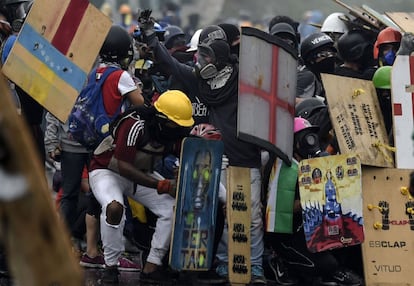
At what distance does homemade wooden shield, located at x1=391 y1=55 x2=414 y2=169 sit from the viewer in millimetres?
8266

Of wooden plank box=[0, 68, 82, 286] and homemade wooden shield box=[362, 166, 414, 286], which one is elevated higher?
homemade wooden shield box=[362, 166, 414, 286]

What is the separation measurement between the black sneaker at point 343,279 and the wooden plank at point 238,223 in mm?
612

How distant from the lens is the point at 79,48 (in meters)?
8.11

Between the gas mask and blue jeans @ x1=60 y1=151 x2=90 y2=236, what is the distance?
1.26 meters

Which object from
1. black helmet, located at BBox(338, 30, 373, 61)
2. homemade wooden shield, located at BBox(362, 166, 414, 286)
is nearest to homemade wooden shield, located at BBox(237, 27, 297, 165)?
homemade wooden shield, located at BBox(362, 166, 414, 286)

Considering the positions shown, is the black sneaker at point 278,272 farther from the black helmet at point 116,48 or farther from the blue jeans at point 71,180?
the black helmet at point 116,48

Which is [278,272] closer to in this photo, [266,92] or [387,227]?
[387,227]

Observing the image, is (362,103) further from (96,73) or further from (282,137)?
(96,73)

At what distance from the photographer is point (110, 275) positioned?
26.7ft

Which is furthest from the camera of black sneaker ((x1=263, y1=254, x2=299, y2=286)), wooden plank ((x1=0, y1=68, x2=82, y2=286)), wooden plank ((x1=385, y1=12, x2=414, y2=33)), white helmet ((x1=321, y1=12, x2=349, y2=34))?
white helmet ((x1=321, y1=12, x2=349, y2=34))

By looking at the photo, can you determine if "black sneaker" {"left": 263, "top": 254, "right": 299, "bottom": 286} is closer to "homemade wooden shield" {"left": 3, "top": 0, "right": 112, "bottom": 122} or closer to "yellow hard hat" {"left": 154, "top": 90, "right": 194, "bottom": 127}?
"yellow hard hat" {"left": 154, "top": 90, "right": 194, "bottom": 127}

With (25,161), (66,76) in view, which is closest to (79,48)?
(66,76)

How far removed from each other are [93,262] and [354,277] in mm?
1874

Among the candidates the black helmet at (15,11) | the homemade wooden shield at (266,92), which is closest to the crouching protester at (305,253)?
the homemade wooden shield at (266,92)
